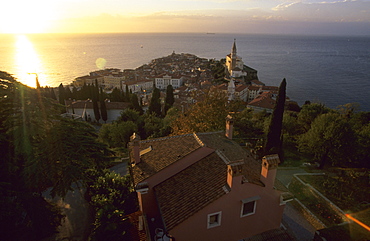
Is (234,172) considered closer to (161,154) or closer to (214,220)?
(214,220)

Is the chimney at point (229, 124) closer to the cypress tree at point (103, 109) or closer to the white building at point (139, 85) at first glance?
the cypress tree at point (103, 109)

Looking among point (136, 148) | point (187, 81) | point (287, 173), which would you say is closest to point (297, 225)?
point (287, 173)

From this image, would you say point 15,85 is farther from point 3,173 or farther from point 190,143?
point 190,143

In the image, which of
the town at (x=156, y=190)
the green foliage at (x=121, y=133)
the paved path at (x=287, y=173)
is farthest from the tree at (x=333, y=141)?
the green foliage at (x=121, y=133)

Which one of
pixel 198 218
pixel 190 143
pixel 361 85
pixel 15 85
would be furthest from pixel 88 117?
pixel 361 85

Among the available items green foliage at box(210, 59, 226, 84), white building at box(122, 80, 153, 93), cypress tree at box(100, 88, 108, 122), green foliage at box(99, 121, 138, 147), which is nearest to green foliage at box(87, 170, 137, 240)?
green foliage at box(99, 121, 138, 147)

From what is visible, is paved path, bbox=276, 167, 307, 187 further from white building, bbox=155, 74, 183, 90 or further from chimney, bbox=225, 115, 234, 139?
white building, bbox=155, 74, 183, 90
